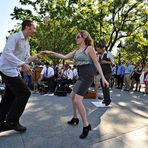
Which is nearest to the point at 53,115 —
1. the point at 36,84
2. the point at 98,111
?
the point at 98,111

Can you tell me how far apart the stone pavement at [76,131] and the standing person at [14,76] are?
286 millimetres

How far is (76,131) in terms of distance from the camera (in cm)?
498

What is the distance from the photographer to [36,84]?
12359 mm

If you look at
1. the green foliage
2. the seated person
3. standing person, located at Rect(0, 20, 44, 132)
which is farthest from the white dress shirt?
the green foliage

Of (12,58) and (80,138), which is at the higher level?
(12,58)

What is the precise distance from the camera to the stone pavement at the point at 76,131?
4285 mm

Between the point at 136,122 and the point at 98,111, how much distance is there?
1.31m

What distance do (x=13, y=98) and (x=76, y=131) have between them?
1332 mm

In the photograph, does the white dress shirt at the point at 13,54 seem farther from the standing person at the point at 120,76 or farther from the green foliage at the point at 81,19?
the green foliage at the point at 81,19

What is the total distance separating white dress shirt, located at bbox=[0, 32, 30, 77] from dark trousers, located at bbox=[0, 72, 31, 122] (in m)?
0.14

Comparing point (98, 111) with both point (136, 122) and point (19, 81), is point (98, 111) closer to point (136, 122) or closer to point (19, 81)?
point (136, 122)

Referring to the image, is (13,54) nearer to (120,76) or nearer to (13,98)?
(13,98)

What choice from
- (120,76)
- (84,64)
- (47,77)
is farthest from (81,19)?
(84,64)

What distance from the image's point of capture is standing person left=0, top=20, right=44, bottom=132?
437 cm
